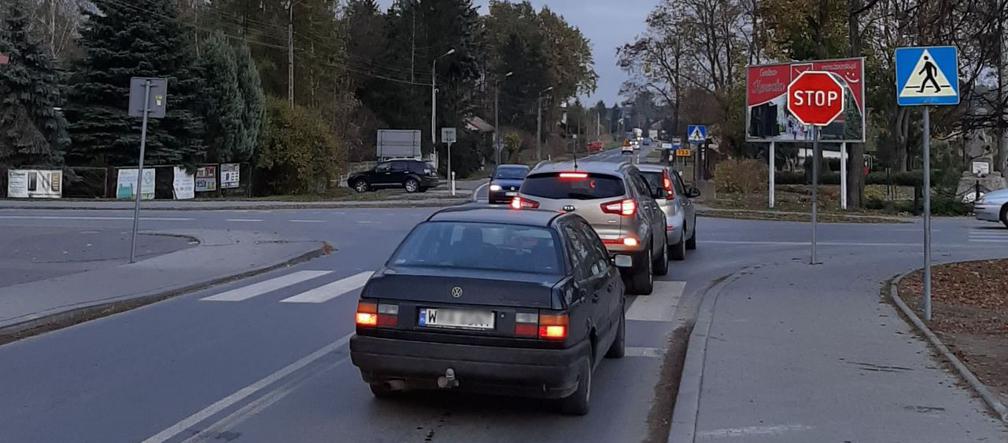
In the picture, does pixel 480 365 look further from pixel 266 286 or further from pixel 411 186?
pixel 411 186

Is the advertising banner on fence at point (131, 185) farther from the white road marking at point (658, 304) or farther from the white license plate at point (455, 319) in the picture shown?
the white license plate at point (455, 319)

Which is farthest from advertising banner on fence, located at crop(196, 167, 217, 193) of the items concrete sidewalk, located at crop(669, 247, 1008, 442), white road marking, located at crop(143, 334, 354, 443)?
white road marking, located at crop(143, 334, 354, 443)

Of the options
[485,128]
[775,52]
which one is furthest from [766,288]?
[485,128]

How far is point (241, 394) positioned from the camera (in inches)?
303

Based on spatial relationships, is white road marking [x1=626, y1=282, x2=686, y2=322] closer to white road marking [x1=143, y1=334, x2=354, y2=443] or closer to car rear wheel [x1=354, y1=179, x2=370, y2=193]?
white road marking [x1=143, y1=334, x2=354, y2=443]

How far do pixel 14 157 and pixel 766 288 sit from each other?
37845 millimetres

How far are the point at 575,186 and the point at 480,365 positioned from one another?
7.44 m

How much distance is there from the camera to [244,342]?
390 inches

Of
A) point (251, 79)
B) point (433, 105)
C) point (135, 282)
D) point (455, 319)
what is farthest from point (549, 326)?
point (433, 105)

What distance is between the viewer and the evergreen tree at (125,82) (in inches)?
1742

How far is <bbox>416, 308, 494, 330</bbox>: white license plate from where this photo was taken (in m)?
6.63

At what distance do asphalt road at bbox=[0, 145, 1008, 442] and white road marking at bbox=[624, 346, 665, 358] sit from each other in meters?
0.02

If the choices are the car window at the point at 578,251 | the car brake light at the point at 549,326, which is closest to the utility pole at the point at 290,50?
the car window at the point at 578,251

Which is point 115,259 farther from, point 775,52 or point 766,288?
point 775,52
